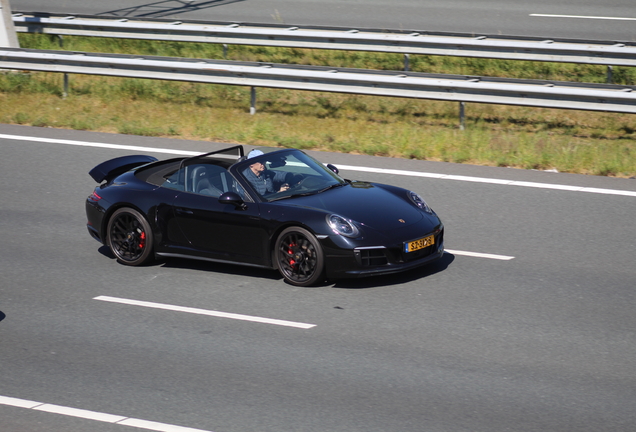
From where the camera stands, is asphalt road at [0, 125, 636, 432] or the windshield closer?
asphalt road at [0, 125, 636, 432]

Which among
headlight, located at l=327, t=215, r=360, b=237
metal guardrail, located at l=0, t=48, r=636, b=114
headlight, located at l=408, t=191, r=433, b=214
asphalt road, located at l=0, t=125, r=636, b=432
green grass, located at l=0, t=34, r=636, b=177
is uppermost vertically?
metal guardrail, located at l=0, t=48, r=636, b=114

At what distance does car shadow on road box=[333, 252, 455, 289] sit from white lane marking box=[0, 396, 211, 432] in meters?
3.01

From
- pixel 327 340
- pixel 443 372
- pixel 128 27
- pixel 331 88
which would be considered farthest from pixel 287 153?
Answer: pixel 128 27

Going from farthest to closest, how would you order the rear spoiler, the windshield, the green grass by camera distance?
1. the green grass
2. the rear spoiler
3. the windshield

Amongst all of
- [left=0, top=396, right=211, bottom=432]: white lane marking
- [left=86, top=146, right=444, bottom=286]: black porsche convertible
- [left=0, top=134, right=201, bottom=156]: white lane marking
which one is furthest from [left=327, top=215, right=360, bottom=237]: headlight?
[left=0, top=134, right=201, bottom=156]: white lane marking

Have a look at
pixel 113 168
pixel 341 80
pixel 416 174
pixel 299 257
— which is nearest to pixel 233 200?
pixel 299 257

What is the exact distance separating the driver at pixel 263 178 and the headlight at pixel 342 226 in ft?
2.75

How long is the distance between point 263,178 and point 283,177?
22cm

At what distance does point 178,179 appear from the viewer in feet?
29.9

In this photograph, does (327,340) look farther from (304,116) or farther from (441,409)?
(304,116)

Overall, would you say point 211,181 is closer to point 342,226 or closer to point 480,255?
point 342,226

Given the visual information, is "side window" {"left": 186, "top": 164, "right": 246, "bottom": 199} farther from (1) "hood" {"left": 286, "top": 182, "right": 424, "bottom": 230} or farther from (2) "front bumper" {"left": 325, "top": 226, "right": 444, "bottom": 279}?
(2) "front bumper" {"left": 325, "top": 226, "right": 444, "bottom": 279}

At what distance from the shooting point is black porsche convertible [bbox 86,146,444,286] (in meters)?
8.10

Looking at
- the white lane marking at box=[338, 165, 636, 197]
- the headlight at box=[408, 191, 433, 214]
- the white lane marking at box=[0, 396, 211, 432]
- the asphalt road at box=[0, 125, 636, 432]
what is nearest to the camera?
the white lane marking at box=[0, 396, 211, 432]
